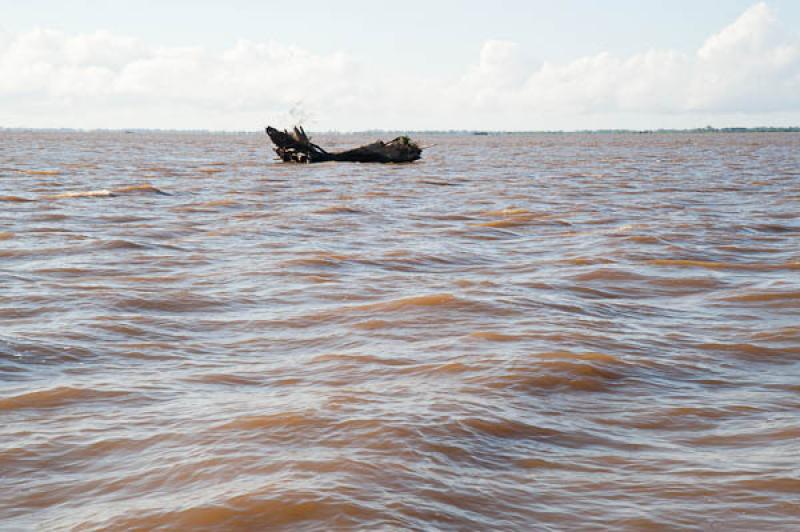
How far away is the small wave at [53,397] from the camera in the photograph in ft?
17.5

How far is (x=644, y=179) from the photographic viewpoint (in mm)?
30172

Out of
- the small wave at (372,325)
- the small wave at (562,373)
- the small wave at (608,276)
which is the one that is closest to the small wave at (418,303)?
the small wave at (372,325)

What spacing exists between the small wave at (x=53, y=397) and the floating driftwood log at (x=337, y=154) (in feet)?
107

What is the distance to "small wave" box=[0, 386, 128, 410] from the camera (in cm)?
534

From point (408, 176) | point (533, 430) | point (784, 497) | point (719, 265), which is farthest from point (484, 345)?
point (408, 176)

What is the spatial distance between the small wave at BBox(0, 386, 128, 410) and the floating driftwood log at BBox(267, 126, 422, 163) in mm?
32684

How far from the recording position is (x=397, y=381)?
5852mm

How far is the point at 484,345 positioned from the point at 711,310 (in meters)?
2.75

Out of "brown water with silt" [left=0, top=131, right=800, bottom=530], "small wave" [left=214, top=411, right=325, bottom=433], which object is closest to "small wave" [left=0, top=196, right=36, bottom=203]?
"brown water with silt" [left=0, top=131, right=800, bottom=530]

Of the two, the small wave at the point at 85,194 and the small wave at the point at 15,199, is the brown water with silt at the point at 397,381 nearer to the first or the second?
the small wave at the point at 15,199

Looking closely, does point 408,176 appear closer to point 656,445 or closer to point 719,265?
point 719,265

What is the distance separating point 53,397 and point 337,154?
1367 inches

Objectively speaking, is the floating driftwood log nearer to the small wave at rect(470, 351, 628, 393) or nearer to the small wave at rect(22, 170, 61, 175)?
the small wave at rect(22, 170, 61, 175)

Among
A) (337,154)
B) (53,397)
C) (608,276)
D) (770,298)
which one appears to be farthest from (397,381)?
(337,154)
